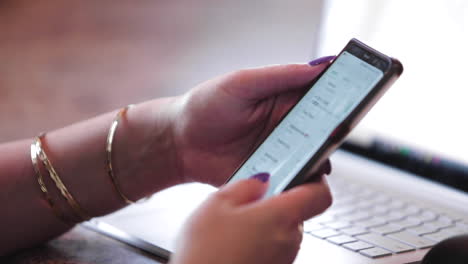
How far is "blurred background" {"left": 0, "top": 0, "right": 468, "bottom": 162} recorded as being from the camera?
0.64 metres

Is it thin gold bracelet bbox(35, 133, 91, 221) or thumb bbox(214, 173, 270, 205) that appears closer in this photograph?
thumb bbox(214, 173, 270, 205)

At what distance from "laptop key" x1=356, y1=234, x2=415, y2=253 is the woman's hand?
13 cm

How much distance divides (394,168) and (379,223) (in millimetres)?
189

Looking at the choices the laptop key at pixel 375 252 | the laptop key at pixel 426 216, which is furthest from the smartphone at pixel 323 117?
the laptop key at pixel 426 216

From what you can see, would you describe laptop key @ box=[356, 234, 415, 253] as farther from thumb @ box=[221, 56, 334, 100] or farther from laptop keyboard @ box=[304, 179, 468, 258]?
thumb @ box=[221, 56, 334, 100]

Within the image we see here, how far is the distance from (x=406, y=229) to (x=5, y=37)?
99cm

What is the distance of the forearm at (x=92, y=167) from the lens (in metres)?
0.51

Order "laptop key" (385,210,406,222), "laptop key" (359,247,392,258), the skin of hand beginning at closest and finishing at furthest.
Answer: the skin of hand, "laptop key" (359,247,392,258), "laptop key" (385,210,406,222)

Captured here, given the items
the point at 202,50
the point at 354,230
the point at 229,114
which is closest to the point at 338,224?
the point at 354,230

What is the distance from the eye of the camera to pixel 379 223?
541 mm

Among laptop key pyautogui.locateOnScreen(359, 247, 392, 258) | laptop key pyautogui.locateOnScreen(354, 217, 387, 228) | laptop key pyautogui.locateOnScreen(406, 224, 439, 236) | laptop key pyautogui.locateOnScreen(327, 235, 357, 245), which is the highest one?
laptop key pyautogui.locateOnScreen(359, 247, 392, 258)

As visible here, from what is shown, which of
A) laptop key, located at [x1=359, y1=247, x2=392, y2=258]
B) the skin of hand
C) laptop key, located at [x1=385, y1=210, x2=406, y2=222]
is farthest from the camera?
laptop key, located at [x1=385, y1=210, x2=406, y2=222]

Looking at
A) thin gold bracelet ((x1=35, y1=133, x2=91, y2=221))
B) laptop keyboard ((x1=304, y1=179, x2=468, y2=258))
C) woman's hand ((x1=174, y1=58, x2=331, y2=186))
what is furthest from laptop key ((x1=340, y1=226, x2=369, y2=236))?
thin gold bracelet ((x1=35, y1=133, x2=91, y2=221))

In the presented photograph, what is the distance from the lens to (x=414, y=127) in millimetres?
673
